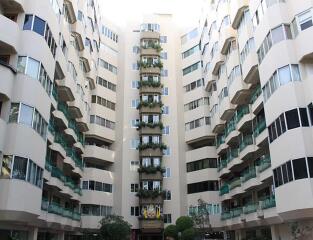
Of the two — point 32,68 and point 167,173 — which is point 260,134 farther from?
point 167,173

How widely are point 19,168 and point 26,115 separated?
3.73 metres

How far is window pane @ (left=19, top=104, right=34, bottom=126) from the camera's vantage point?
2589 centimetres

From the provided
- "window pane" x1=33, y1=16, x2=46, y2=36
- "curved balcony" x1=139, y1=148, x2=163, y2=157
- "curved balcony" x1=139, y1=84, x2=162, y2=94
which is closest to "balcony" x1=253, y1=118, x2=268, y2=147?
"window pane" x1=33, y1=16, x2=46, y2=36

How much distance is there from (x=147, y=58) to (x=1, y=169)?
129ft

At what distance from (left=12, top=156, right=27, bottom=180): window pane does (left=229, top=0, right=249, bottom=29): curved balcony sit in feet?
83.2

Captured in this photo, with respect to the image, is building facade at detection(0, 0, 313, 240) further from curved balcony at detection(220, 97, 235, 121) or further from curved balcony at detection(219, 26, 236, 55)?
curved balcony at detection(220, 97, 235, 121)

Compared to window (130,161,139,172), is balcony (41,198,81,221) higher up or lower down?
lower down

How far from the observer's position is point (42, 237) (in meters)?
A: 39.1

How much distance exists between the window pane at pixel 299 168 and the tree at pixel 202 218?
70.9ft

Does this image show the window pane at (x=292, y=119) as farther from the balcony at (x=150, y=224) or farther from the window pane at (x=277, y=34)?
the balcony at (x=150, y=224)

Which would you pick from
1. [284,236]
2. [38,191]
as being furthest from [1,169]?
[284,236]

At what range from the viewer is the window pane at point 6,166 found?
23.9 m

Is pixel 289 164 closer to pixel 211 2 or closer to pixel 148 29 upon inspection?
pixel 211 2

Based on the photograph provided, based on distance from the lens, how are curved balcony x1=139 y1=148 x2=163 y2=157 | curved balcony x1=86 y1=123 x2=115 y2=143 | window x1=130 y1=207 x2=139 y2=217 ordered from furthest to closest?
1. curved balcony x1=139 y1=148 x2=163 y2=157
2. curved balcony x1=86 y1=123 x2=115 y2=143
3. window x1=130 y1=207 x2=139 y2=217
